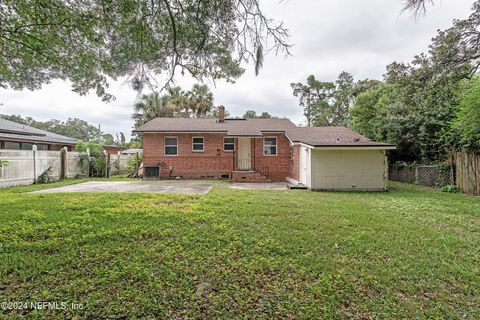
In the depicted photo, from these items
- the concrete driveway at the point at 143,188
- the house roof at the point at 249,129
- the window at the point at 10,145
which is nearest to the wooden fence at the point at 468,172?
the house roof at the point at 249,129

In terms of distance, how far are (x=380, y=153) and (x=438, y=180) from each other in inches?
129

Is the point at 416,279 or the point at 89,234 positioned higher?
the point at 89,234

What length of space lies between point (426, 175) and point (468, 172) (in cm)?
225

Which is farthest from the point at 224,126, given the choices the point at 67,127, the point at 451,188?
the point at 67,127

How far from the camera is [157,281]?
2.75 meters

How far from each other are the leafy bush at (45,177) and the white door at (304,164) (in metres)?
12.8

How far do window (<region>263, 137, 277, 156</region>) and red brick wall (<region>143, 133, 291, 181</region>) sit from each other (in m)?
0.20

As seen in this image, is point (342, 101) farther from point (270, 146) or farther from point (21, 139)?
point (21, 139)

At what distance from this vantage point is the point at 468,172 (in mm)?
9391

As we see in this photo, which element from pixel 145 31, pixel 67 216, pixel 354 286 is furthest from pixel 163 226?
pixel 145 31

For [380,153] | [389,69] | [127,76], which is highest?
[389,69]

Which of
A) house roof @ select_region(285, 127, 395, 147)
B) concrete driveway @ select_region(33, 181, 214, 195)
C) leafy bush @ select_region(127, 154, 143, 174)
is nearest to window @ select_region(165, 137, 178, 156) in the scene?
leafy bush @ select_region(127, 154, 143, 174)

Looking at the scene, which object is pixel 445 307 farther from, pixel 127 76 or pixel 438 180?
pixel 438 180

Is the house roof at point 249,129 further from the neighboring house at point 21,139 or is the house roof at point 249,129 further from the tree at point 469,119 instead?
the neighboring house at point 21,139
